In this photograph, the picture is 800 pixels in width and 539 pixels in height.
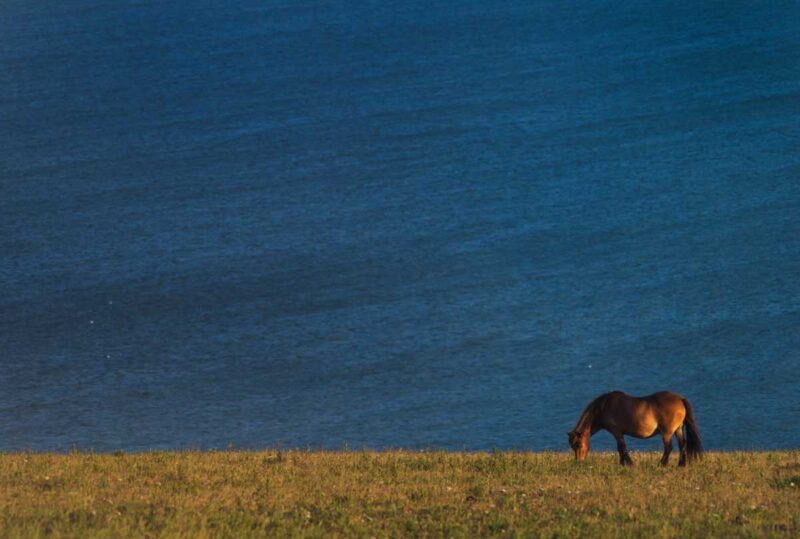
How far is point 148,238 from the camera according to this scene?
5116 centimetres

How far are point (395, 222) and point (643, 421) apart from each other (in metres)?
33.5

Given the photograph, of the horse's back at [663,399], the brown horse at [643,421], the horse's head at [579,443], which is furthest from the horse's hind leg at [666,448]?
the horse's head at [579,443]

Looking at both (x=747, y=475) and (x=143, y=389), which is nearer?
(x=747, y=475)

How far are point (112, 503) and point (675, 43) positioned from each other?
187 feet

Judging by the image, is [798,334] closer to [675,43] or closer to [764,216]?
[764,216]

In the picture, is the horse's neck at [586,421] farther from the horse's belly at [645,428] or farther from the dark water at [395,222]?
the dark water at [395,222]

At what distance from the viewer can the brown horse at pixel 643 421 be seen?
737 inches

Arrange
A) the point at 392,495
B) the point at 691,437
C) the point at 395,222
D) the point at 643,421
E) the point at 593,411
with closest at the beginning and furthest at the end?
the point at 392,495 < the point at 643,421 < the point at 691,437 < the point at 593,411 < the point at 395,222

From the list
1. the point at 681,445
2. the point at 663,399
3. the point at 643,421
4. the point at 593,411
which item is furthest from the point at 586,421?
the point at 681,445

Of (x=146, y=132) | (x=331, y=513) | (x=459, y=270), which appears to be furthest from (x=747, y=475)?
(x=146, y=132)

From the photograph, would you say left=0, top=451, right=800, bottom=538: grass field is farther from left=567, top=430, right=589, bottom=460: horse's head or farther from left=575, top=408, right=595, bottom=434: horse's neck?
left=575, top=408, right=595, bottom=434: horse's neck

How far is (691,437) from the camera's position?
19.0 metres

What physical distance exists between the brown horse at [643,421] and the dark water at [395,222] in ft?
54.0

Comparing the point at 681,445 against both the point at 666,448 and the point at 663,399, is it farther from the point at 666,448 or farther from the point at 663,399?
the point at 663,399
